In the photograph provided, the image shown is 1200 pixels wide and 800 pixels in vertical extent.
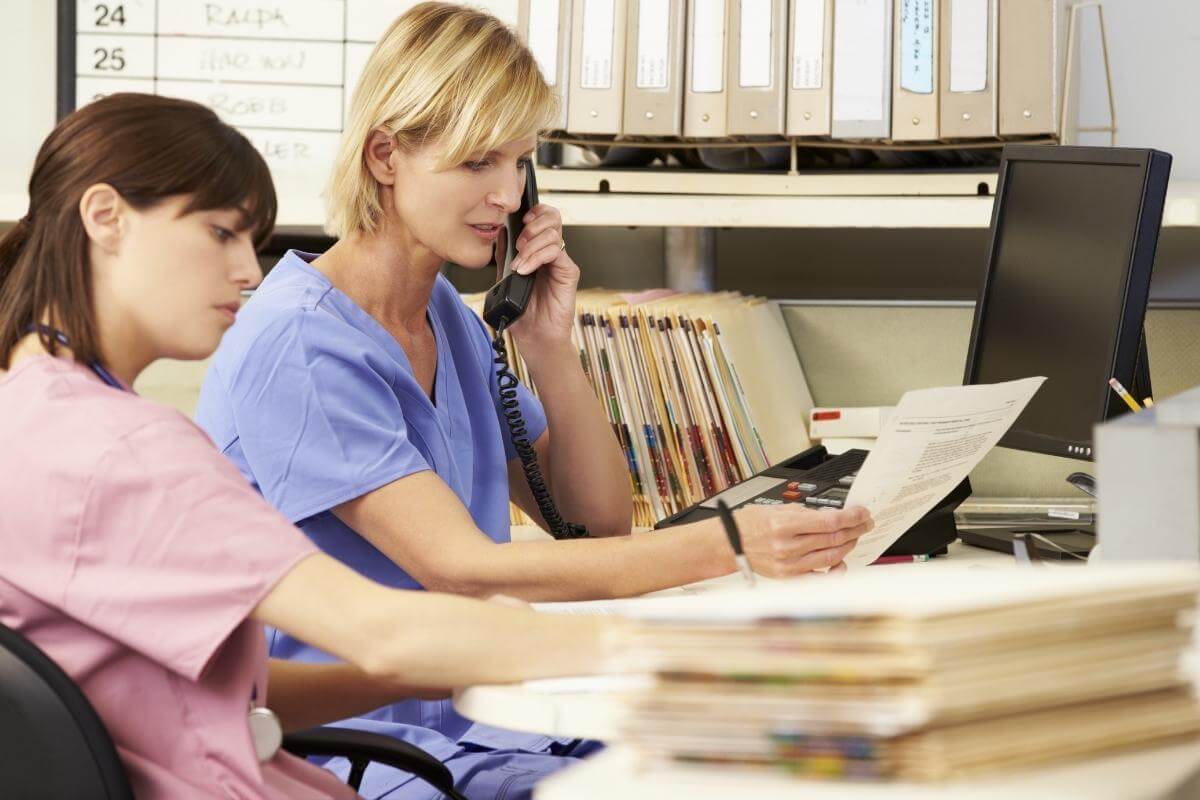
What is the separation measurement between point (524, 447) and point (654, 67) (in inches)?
23.4

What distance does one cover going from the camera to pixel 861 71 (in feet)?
6.52

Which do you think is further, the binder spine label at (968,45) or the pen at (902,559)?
the binder spine label at (968,45)

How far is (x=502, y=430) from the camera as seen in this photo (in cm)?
184

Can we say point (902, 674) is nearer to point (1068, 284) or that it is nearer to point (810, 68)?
point (1068, 284)

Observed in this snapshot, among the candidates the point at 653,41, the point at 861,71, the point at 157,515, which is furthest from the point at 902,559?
the point at 157,515

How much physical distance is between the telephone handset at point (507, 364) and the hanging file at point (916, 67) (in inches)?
21.2

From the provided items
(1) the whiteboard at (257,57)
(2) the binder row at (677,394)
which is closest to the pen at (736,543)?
(2) the binder row at (677,394)

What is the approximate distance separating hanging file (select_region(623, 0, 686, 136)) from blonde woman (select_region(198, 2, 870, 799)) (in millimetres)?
257

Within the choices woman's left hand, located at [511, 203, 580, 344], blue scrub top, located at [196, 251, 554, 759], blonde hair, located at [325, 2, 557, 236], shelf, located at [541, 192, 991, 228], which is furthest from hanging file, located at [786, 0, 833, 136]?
blue scrub top, located at [196, 251, 554, 759]

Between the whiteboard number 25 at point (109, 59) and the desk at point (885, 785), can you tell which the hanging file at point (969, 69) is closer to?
the desk at point (885, 785)

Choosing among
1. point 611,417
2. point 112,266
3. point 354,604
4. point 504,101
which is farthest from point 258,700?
point 611,417

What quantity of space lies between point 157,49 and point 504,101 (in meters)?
1.33

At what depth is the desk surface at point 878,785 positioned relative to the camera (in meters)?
0.67

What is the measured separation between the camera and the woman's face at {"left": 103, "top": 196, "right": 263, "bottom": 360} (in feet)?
3.40
